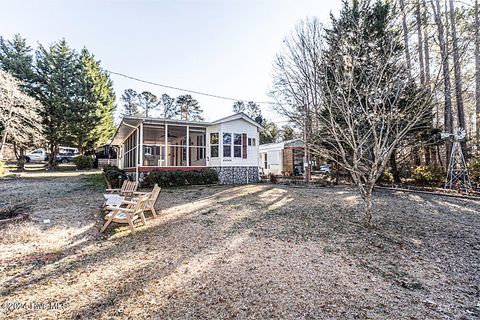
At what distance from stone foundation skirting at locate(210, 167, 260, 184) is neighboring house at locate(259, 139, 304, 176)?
16.5 ft

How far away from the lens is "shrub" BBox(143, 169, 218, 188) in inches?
442

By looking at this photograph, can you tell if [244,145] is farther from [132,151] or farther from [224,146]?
[132,151]

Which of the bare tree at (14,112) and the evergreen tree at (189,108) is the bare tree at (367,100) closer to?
the bare tree at (14,112)

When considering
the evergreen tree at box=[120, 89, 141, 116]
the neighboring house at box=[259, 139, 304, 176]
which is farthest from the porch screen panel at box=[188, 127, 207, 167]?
the evergreen tree at box=[120, 89, 141, 116]

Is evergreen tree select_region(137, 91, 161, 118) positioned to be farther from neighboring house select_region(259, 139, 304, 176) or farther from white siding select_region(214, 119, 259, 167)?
white siding select_region(214, 119, 259, 167)

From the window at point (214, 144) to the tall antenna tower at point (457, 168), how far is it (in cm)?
1016

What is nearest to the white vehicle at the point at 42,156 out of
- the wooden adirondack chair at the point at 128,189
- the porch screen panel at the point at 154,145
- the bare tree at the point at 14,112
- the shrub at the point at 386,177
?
the bare tree at the point at 14,112

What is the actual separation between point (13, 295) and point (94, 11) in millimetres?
11941

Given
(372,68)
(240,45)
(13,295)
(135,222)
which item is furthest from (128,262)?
(240,45)

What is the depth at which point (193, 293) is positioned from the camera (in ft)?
9.17

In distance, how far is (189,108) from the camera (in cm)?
3909

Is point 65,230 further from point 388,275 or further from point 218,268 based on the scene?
point 388,275

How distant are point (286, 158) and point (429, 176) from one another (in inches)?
397

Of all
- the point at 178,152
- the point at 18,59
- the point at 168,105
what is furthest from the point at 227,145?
the point at 168,105
